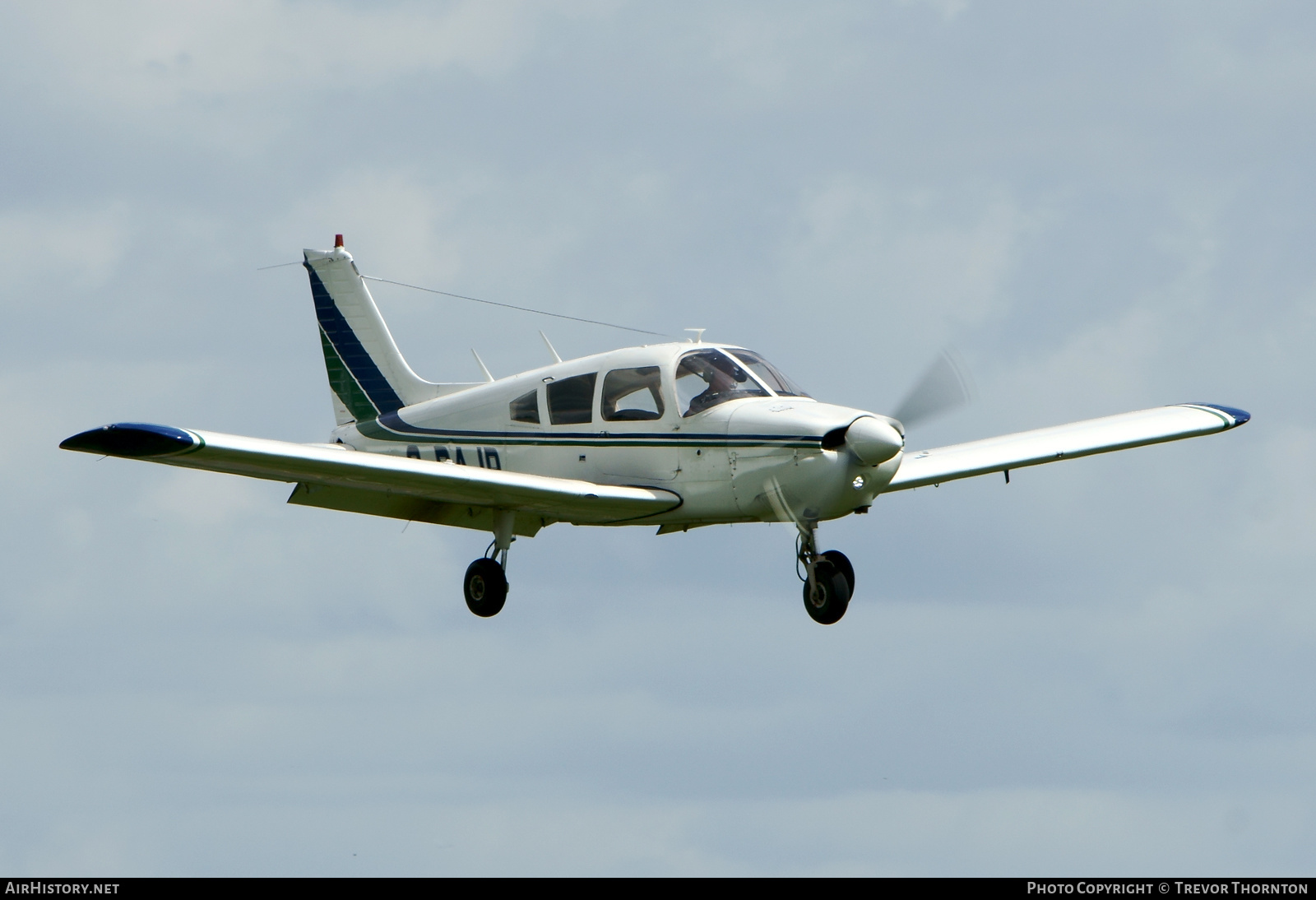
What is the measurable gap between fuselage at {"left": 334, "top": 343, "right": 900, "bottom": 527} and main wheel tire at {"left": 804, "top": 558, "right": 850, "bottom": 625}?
0.73 m

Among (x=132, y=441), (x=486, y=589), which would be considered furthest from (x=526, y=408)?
(x=132, y=441)

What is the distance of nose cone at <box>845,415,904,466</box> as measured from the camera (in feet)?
55.9

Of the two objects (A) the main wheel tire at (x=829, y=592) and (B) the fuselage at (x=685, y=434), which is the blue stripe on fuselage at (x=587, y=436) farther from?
(A) the main wheel tire at (x=829, y=592)

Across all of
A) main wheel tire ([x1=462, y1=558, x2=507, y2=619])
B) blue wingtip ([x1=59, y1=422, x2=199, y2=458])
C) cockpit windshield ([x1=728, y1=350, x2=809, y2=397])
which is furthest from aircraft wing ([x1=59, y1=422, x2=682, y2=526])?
cockpit windshield ([x1=728, y1=350, x2=809, y2=397])

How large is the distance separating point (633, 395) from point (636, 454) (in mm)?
689

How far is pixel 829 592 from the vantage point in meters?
18.2

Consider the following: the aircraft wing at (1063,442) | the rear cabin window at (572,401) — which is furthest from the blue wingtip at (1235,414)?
the rear cabin window at (572,401)

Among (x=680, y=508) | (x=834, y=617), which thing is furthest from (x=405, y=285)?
(x=834, y=617)

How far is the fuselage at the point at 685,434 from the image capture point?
17.6m

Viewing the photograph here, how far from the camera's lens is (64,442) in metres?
14.8

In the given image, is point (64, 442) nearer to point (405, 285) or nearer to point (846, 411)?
point (846, 411)

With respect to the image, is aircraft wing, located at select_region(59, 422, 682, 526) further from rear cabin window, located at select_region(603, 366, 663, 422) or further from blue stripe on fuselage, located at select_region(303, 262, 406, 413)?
blue stripe on fuselage, located at select_region(303, 262, 406, 413)

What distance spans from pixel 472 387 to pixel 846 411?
6.00m

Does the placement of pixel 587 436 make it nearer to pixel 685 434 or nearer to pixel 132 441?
pixel 685 434
